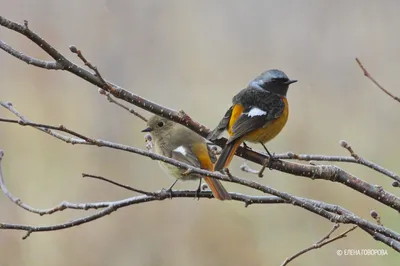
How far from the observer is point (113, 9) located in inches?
159

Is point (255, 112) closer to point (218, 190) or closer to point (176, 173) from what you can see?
point (218, 190)

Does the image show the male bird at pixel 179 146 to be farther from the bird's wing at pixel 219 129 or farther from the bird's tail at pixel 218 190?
the bird's wing at pixel 219 129

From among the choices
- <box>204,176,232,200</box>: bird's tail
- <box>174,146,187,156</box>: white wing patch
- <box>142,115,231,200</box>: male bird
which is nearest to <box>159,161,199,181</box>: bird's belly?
<box>142,115,231,200</box>: male bird

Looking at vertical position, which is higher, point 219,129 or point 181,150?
point 181,150

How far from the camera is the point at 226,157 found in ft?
6.10

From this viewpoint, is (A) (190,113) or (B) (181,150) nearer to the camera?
(B) (181,150)

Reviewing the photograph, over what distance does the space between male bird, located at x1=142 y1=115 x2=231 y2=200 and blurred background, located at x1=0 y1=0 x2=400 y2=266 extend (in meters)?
0.81

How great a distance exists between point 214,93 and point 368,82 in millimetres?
1005

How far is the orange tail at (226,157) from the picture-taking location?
6.03 feet

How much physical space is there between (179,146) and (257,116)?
770 mm

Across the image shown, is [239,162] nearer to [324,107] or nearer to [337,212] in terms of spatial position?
[324,107]

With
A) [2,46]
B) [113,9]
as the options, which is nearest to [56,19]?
[113,9]

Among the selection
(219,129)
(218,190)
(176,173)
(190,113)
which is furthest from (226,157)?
(190,113)

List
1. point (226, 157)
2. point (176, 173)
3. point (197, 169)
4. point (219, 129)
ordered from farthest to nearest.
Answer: point (176, 173), point (219, 129), point (226, 157), point (197, 169)
